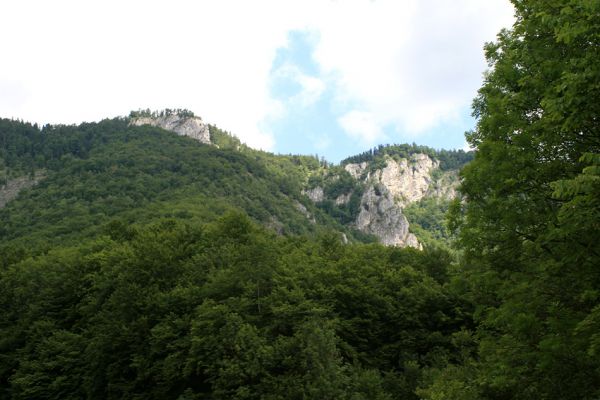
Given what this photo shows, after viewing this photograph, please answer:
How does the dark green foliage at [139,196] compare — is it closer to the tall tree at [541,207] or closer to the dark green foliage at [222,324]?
the dark green foliage at [222,324]

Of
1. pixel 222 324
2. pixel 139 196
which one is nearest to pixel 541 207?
pixel 222 324

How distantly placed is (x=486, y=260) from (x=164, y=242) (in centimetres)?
4100

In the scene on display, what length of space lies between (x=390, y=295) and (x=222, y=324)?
59.2 ft

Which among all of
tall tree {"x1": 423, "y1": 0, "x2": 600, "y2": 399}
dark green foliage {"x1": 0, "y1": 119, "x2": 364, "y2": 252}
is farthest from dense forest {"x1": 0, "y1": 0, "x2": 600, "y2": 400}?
dark green foliage {"x1": 0, "y1": 119, "x2": 364, "y2": 252}

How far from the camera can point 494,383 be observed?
44.0ft

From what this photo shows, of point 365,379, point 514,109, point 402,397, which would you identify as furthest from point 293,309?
point 514,109

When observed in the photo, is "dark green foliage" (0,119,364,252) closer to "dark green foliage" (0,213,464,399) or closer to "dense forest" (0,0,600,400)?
"dense forest" (0,0,600,400)

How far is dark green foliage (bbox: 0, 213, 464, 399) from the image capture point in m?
34.2

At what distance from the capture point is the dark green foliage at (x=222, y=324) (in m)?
34.2

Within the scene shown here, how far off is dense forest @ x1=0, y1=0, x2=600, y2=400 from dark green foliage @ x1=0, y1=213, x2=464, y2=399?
169 mm

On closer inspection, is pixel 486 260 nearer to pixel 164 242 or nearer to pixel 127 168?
pixel 164 242

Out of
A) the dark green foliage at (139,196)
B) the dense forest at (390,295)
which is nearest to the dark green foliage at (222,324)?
the dense forest at (390,295)

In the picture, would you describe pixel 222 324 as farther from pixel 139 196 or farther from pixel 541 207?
pixel 139 196

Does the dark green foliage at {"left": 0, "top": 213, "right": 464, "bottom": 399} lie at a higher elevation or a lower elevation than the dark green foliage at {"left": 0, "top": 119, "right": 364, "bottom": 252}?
lower
